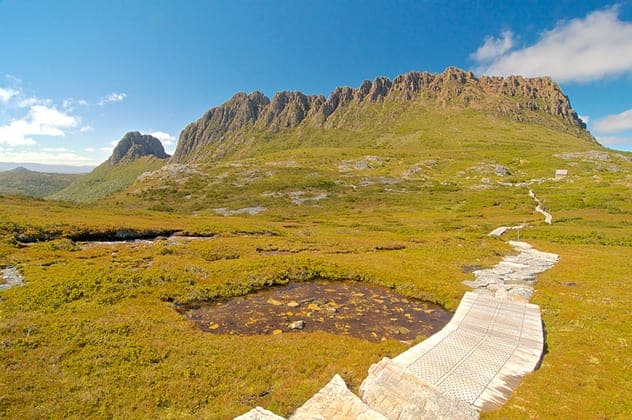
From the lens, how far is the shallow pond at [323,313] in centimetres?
2083

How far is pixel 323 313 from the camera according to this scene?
23641 mm

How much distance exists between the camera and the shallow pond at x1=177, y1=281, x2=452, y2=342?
20.8m

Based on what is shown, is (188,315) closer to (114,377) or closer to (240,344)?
(240,344)

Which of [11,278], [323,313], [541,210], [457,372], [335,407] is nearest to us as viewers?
[335,407]

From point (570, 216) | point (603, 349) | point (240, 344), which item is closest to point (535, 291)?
point (603, 349)

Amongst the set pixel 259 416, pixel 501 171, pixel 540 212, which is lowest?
pixel 259 416

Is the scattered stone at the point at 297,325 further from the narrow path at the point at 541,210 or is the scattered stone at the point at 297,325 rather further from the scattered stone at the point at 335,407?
the narrow path at the point at 541,210

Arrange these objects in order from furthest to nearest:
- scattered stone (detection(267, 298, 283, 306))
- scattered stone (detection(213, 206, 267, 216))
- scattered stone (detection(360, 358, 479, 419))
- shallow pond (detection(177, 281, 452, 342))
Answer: scattered stone (detection(213, 206, 267, 216))
scattered stone (detection(267, 298, 283, 306))
shallow pond (detection(177, 281, 452, 342))
scattered stone (detection(360, 358, 479, 419))

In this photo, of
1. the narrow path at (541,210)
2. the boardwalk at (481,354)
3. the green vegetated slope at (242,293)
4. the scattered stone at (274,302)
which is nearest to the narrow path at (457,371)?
the boardwalk at (481,354)

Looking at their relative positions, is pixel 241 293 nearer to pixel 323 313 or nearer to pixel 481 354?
pixel 323 313

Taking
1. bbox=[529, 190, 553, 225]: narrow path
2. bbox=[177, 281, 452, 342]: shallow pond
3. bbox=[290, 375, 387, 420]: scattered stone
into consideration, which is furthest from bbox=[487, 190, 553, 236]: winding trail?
bbox=[290, 375, 387, 420]: scattered stone

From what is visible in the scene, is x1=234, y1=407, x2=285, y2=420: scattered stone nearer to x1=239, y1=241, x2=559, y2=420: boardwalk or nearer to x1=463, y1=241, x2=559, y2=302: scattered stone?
x1=239, y1=241, x2=559, y2=420: boardwalk

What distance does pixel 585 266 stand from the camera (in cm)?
3544

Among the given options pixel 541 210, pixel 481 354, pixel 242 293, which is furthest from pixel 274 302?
pixel 541 210
